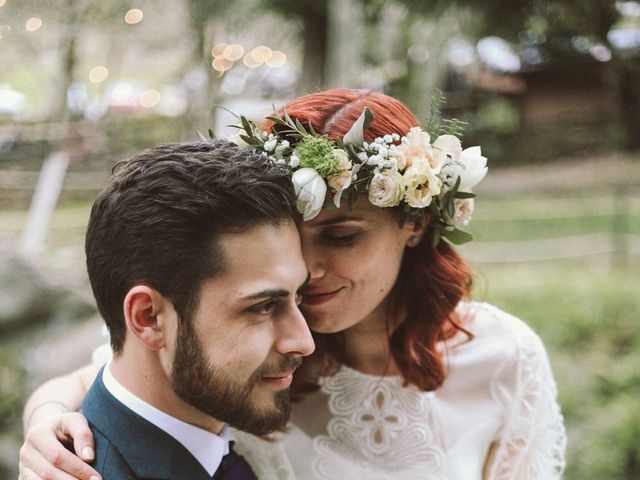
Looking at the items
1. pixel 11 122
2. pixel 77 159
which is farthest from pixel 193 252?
pixel 77 159

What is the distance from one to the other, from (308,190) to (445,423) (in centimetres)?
95

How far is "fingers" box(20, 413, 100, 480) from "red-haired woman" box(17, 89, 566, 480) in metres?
0.57

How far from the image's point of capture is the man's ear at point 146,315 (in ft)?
5.14

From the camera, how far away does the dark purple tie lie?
1743 millimetres

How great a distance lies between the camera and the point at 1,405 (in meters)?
4.19

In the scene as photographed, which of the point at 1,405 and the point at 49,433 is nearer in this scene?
the point at 49,433

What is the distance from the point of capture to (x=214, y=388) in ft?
5.21

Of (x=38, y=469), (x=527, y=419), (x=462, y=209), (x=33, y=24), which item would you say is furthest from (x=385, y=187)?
(x=33, y=24)

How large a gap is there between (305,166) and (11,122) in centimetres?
590

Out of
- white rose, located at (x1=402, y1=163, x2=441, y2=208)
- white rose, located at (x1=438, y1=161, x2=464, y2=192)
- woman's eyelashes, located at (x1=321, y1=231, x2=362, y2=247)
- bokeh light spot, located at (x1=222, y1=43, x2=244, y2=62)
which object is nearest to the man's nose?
woman's eyelashes, located at (x1=321, y1=231, x2=362, y2=247)

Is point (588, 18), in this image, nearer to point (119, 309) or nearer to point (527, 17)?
point (527, 17)

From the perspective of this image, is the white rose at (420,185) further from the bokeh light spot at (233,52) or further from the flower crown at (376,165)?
the bokeh light spot at (233,52)

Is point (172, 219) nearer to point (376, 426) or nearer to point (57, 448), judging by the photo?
point (57, 448)

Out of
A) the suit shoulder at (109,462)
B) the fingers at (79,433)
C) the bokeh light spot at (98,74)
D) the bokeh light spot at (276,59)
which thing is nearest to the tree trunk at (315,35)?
the bokeh light spot at (276,59)
